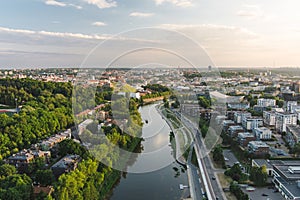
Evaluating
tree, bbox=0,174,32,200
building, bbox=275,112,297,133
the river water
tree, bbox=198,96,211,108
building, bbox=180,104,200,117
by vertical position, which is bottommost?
the river water

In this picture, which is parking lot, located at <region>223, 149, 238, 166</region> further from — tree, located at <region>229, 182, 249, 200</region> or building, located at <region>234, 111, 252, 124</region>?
building, located at <region>234, 111, 252, 124</region>

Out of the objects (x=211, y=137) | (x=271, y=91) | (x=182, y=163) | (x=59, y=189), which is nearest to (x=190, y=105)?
(x=211, y=137)

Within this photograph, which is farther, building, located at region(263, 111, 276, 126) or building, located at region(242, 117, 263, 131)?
building, located at region(263, 111, 276, 126)

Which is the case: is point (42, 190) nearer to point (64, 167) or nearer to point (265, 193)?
point (64, 167)

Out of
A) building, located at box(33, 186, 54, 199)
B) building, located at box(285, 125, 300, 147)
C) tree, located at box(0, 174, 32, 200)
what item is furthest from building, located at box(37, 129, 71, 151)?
building, located at box(285, 125, 300, 147)

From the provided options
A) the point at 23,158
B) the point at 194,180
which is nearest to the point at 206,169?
the point at 194,180

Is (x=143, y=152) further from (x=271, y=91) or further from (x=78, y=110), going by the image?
(x=271, y=91)

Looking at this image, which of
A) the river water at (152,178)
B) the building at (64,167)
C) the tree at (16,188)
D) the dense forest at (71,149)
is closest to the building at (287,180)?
the river water at (152,178)
